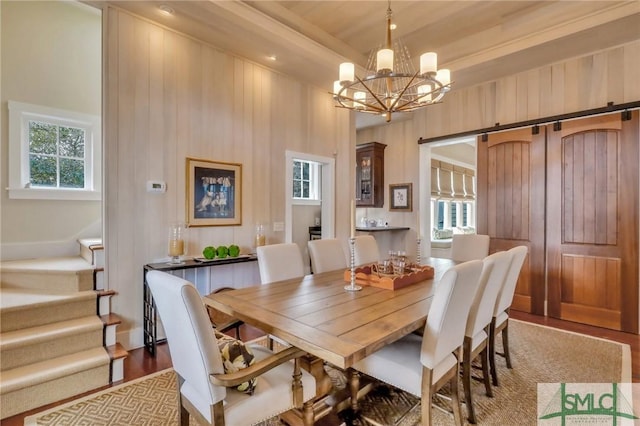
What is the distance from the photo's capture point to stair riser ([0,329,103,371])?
7.23ft

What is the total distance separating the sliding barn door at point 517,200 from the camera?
4082 mm

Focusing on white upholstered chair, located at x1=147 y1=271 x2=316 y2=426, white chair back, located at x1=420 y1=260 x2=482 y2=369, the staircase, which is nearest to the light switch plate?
the staircase

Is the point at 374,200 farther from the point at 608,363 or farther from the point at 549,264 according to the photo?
the point at 608,363

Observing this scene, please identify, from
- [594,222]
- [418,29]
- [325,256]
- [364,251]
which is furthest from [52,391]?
[594,222]

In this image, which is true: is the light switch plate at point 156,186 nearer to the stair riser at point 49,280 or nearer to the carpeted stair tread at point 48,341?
the stair riser at point 49,280

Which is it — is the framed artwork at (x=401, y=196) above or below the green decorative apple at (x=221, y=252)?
above

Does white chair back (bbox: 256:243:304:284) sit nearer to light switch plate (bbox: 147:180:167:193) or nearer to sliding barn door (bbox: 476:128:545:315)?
light switch plate (bbox: 147:180:167:193)

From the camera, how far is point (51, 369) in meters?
2.22

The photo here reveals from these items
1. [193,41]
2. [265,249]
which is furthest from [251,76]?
[265,249]

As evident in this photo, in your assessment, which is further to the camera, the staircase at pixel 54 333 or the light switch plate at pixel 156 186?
the light switch plate at pixel 156 186

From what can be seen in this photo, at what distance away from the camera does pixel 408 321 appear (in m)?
1.58

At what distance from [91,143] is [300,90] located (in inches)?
107

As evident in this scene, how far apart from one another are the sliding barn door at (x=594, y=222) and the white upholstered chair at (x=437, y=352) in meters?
3.04

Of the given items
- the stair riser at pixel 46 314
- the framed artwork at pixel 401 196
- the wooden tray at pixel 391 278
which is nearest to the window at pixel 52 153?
the stair riser at pixel 46 314
